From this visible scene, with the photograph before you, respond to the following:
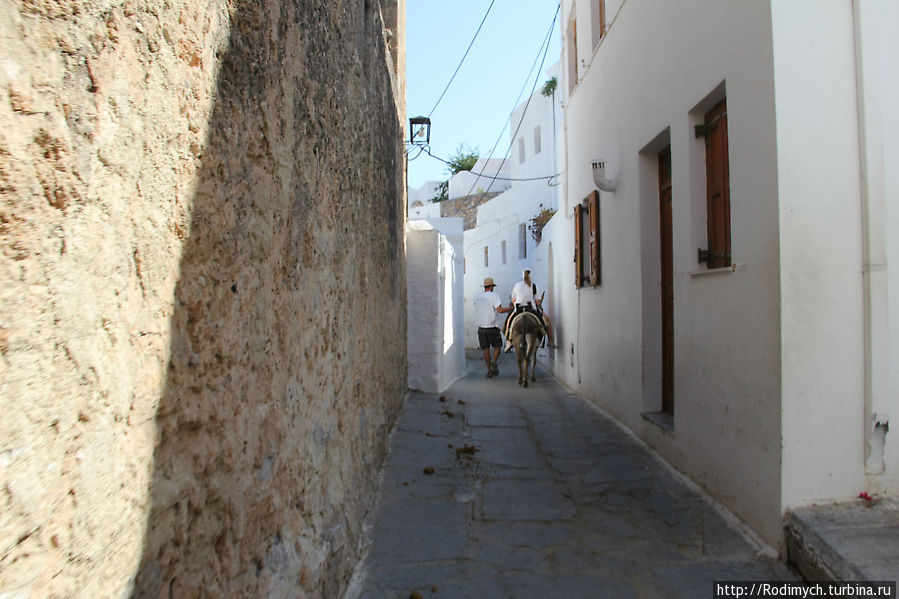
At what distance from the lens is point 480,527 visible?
3.17m

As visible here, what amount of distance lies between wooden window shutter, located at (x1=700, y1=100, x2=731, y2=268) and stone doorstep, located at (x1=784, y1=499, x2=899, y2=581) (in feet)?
4.54

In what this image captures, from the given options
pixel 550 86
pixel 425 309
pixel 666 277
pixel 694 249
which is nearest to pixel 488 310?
pixel 425 309

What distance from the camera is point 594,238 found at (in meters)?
6.51

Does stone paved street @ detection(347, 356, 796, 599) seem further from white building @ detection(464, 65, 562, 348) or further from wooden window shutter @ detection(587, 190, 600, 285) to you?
white building @ detection(464, 65, 562, 348)

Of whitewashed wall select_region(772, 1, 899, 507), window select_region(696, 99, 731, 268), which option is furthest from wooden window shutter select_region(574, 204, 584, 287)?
whitewashed wall select_region(772, 1, 899, 507)

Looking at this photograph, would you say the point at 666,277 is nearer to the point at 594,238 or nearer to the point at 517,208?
the point at 594,238

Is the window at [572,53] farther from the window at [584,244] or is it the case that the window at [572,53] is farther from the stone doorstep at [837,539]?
the stone doorstep at [837,539]

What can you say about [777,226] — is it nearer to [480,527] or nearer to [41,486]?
[480,527]

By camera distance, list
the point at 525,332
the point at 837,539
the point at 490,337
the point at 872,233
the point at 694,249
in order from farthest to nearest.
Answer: the point at 490,337 → the point at 525,332 → the point at 694,249 → the point at 872,233 → the point at 837,539

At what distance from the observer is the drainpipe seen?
8.91 feet

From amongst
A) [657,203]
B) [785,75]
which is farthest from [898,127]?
[657,203]

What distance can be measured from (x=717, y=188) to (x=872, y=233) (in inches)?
41.7

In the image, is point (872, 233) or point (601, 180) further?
point (601, 180)

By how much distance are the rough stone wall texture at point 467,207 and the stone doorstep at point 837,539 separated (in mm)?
25014
